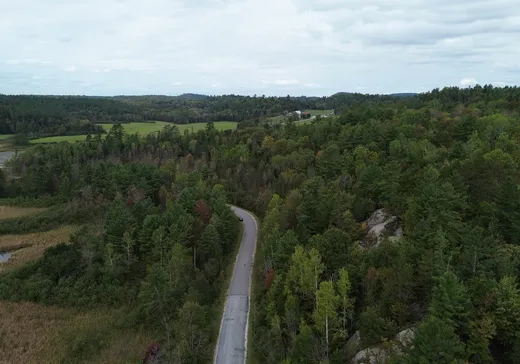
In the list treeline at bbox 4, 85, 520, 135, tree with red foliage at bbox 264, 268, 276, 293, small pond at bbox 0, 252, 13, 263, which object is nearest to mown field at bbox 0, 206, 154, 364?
tree with red foliage at bbox 264, 268, 276, 293

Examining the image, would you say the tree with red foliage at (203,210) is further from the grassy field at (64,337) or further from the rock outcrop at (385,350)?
the rock outcrop at (385,350)

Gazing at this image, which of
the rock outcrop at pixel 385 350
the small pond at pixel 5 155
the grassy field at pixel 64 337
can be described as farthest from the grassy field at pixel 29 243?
the small pond at pixel 5 155

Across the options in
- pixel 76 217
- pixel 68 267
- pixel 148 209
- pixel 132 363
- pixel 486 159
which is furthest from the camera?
pixel 76 217

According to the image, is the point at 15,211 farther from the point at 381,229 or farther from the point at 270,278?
the point at 381,229

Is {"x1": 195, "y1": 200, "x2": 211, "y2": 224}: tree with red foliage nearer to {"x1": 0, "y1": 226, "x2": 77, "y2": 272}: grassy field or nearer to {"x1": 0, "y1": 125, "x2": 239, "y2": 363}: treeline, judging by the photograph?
{"x1": 0, "y1": 125, "x2": 239, "y2": 363}: treeline

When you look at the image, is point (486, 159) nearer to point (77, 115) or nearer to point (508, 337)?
point (508, 337)

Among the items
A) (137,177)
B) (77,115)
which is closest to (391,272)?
(137,177)
